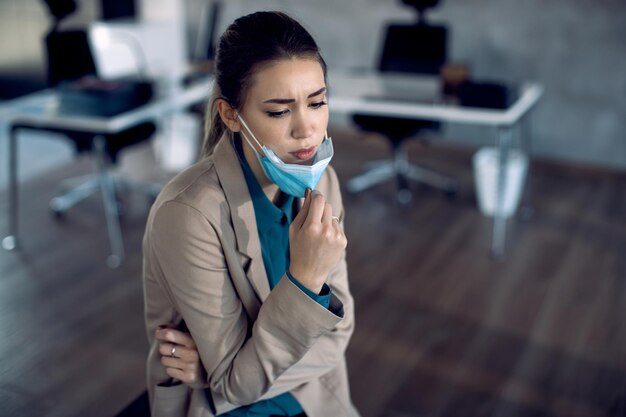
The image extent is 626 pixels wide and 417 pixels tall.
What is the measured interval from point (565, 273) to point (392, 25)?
181 centimetres

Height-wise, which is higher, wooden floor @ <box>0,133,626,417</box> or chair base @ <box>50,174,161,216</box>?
wooden floor @ <box>0,133,626,417</box>

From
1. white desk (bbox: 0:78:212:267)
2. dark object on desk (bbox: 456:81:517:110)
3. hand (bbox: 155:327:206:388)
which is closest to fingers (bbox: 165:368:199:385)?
hand (bbox: 155:327:206:388)

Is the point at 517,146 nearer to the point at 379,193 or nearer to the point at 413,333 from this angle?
the point at 379,193

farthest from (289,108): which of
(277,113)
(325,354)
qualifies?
(325,354)

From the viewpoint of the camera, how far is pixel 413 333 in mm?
2463

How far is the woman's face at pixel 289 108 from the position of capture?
3.21 ft

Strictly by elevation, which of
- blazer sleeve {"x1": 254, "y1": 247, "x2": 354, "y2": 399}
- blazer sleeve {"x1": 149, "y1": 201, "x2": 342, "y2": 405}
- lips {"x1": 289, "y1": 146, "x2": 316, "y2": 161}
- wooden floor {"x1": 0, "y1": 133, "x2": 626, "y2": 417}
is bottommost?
wooden floor {"x1": 0, "y1": 133, "x2": 626, "y2": 417}

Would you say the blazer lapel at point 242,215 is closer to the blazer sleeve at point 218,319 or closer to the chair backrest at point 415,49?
the blazer sleeve at point 218,319

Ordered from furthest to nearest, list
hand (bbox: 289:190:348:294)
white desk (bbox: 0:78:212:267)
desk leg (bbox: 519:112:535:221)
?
1. desk leg (bbox: 519:112:535:221)
2. white desk (bbox: 0:78:212:267)
3. hand (bbox: 289:190:348:294)

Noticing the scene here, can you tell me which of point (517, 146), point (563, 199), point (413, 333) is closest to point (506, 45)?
point (517, 146)

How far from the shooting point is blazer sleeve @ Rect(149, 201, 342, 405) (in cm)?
96

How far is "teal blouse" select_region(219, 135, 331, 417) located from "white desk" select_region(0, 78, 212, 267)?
5.48ft

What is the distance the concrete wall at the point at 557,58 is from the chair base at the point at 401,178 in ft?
1.86

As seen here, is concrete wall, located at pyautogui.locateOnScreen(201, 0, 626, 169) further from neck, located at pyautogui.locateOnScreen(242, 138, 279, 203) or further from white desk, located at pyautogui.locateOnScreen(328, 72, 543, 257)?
neck, located at pyautogui.locateOnScreen(242, 138, 279, 203)
